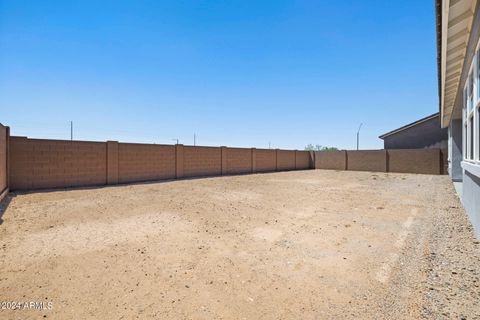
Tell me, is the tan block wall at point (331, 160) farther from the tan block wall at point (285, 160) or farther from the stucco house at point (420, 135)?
the stucco house at point (420, 135)

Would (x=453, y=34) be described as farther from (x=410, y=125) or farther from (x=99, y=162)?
(x=410, y=125)

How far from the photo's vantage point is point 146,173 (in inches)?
472

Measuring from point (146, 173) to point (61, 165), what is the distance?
12.0 ft

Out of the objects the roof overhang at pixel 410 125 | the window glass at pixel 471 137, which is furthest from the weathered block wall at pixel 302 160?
the window glass at pixel 471 137

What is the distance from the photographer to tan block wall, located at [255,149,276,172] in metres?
19.7

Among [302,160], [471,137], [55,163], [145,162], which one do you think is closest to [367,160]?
[302,160]

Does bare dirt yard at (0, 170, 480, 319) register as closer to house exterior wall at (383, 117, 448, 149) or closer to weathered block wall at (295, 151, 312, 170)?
house exterior wall at (383, 117, 448, 149)

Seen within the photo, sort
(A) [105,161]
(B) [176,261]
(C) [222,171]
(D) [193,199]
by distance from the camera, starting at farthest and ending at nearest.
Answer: (C) [222,171]
(A) [105,161]
(D) [193,199]
(B) [176,261]

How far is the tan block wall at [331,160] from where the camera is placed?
22.5 meters

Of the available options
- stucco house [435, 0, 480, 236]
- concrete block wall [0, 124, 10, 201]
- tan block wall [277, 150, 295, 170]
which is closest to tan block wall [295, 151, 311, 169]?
tan block wall [277, 150, 295, 170]

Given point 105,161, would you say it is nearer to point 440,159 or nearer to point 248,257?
point 248,257

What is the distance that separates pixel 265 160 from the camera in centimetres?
2042

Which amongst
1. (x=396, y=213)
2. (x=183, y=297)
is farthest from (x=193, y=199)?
(x=396, y=213)

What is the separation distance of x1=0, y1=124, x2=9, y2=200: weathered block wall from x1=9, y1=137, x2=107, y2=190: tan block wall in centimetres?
44
